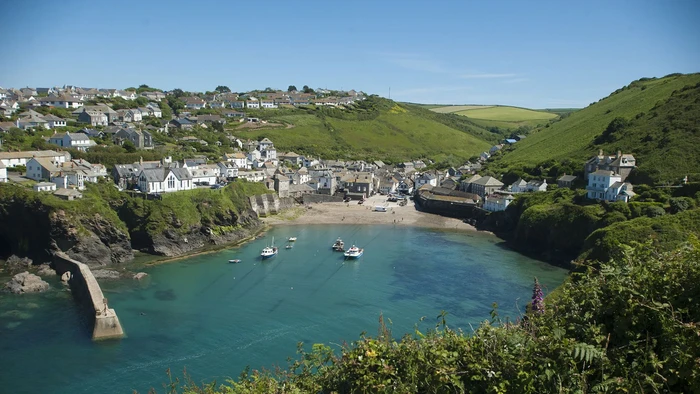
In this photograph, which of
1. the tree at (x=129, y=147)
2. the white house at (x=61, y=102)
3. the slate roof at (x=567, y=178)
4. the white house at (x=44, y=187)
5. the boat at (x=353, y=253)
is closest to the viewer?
the boat at (x=353, y=253)

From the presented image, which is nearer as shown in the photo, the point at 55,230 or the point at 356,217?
the point at 55,230

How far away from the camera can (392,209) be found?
67.6 metres

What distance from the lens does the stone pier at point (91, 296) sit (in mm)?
27034

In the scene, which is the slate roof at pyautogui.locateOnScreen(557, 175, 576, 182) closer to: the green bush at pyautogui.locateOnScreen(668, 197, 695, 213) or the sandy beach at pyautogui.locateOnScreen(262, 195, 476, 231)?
the sandy beach at pyautogui.locateOnScreen(262, 195, 476, 231)

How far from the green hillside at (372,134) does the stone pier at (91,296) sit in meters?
60.0

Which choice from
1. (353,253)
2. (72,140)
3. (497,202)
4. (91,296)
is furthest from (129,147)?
(497,202)

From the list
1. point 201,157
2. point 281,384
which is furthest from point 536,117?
point 281,384

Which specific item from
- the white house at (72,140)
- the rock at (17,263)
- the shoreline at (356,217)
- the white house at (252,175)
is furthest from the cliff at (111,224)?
the white house at (72,140)

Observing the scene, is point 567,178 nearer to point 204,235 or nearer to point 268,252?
point 268,252

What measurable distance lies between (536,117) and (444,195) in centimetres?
11525

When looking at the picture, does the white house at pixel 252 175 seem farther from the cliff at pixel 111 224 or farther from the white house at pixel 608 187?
the white house at pixel 608 187

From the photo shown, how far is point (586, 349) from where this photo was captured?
7277 millimetres

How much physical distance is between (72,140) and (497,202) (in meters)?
49.6

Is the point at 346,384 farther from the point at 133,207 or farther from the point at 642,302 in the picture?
the point at 133,207
